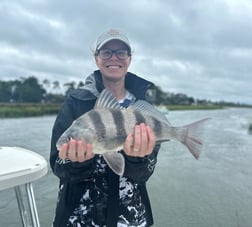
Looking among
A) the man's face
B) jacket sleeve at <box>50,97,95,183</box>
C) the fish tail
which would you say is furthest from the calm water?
the man's face

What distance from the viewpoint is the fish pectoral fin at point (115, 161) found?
205 cm

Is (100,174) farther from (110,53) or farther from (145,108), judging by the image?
(110,53)

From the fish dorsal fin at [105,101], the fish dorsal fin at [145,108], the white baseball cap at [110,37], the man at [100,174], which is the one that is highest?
the white baseball cap at [110,37]

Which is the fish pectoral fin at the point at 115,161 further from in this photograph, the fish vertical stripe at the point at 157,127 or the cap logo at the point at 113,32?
the cap logo at the point at 113,32

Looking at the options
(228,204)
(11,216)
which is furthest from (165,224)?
(11,216)

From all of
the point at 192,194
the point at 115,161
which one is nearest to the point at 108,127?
the point at 115,161

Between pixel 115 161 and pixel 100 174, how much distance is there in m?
0.25

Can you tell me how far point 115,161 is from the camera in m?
2.06

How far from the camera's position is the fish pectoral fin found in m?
2.05

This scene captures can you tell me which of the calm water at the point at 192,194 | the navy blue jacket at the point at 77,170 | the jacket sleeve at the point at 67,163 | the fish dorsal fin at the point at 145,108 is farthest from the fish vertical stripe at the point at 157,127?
the calm water at the point at 192,194

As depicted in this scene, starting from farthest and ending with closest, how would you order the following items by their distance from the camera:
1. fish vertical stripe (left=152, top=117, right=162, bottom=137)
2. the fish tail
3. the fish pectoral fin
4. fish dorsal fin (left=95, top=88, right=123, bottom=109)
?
the fish tail
fish vertical stripe (left=152, top=117, right=162, bottom=137)
fish dorsal fin (left=95, top=88, right=123, bottom=109)
the fish pectoral fin

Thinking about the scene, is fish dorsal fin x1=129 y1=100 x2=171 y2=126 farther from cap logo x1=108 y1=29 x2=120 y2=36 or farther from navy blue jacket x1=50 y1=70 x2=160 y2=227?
cap logo x1=108 y1=29 x2=120 y2=36

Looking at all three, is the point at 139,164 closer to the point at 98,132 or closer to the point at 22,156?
the point at 98,132

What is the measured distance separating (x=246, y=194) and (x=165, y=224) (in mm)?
3323
